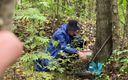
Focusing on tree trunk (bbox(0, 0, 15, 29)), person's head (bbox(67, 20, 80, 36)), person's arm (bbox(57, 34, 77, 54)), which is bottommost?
person's arm (bbox(57, 34, 77, 54))

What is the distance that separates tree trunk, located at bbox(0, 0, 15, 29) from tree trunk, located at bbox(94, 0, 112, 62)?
6911 mm

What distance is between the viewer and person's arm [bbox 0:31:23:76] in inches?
59.8

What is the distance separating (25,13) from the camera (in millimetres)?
5445

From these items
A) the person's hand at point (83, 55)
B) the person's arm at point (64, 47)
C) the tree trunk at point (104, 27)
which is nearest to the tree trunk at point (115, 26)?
the tree trunk at point (104, 27)

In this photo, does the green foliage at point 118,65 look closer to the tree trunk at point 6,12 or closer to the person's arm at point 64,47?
the person's arm at point 64,47

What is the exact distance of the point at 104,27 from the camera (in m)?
8.51

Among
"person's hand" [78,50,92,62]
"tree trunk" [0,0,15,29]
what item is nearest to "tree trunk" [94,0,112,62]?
"person's hand" [78,50,92,62]

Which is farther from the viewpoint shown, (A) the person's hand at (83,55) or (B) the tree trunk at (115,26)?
(A) the person's hand at (83,55)

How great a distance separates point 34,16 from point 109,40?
3529 mm

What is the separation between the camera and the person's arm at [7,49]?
1519 mm

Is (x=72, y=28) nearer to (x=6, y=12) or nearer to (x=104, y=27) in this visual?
(x=104, y=27)

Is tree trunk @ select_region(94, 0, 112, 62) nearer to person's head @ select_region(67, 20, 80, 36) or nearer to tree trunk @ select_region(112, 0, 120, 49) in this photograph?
tree trunk @ select_region(112, 0, 120, 49)

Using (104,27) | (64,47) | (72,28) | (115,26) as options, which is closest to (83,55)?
(64,47)

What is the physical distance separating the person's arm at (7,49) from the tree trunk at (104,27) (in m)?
6.93
